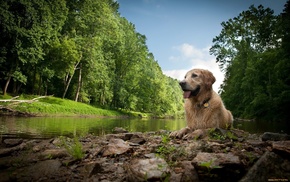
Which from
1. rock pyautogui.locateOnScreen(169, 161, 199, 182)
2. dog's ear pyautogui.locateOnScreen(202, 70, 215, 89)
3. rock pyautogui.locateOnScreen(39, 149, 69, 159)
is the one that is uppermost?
dog's ear pyautogui.locateOnScreen(202, 70, 215, 89)

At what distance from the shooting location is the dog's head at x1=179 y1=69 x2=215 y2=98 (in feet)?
16.9

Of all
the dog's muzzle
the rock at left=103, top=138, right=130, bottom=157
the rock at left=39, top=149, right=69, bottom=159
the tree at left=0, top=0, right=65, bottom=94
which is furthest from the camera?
the tree at left=0, top=0, right=65, bottom=94

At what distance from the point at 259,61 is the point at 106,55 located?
81.8 feet

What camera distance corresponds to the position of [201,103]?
5.29 m

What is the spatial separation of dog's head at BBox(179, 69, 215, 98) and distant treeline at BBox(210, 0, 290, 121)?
22.0 meters

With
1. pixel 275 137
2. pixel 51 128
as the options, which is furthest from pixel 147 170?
pixel 51 128

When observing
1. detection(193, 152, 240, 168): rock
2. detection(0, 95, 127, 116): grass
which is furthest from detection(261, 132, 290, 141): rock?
detection(0, 95, 127, 116): grass

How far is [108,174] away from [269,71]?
3197 cm

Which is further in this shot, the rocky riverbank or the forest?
the forest

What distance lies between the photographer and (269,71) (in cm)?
2972

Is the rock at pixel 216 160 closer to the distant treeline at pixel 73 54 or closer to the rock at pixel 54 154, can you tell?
the rock at pixel 54 154

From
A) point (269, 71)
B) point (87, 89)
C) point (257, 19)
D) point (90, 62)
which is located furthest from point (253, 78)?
point (87, 89)

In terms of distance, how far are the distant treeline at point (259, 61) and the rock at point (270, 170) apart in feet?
79.2

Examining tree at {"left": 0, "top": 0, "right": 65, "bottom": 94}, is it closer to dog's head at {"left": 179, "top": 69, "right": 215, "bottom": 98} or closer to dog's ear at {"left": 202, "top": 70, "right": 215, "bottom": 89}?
dog's head at {"left": 179, "top": 69, "right": 215, "bottom": 98}
